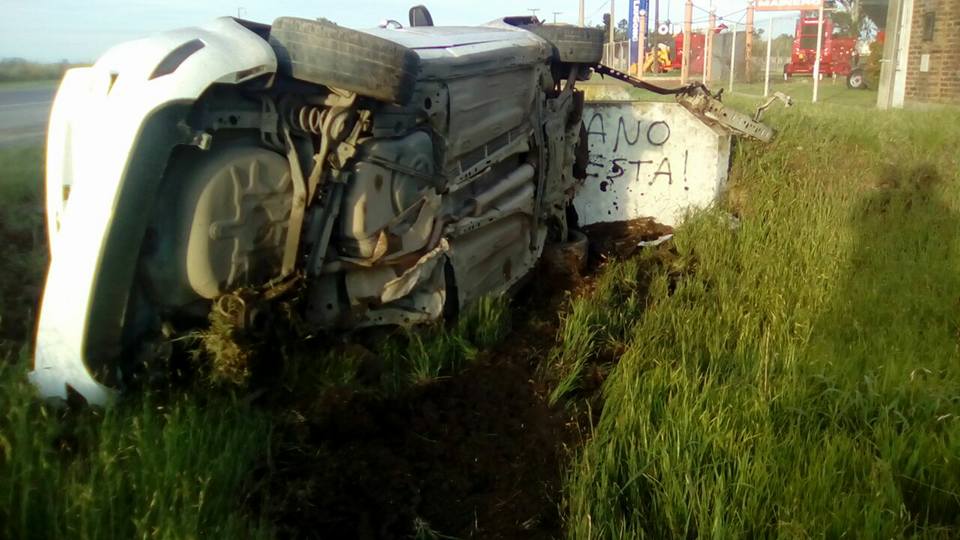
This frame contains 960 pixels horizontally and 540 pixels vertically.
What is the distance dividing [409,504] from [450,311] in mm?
1462

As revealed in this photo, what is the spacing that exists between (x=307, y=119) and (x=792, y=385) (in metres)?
2.27

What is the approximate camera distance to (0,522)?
2281mm

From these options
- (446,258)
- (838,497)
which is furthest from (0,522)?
(838,497)

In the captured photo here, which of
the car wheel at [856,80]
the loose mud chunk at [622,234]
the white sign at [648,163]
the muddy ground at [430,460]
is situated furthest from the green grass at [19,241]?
the car wheel at [856,80]

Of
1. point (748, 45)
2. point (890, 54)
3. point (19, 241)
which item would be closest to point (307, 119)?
point (19, 241)

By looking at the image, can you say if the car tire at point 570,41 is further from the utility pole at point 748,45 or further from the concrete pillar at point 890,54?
the utility pole at point 748,45

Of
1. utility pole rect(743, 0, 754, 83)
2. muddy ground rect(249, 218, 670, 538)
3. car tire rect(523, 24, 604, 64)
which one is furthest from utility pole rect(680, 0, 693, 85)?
muddy ground rect(249, 218, 670, 538)

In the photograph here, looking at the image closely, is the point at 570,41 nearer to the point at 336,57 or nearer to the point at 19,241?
the point at 336,57

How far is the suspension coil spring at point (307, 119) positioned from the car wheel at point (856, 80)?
3052cm

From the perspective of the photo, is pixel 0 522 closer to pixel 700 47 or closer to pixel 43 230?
pixel 43 230

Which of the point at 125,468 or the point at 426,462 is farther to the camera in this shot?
the point at 426,462

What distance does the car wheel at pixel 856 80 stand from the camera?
30.0 metres

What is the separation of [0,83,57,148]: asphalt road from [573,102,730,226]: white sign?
445 cm

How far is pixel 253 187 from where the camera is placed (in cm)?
322
